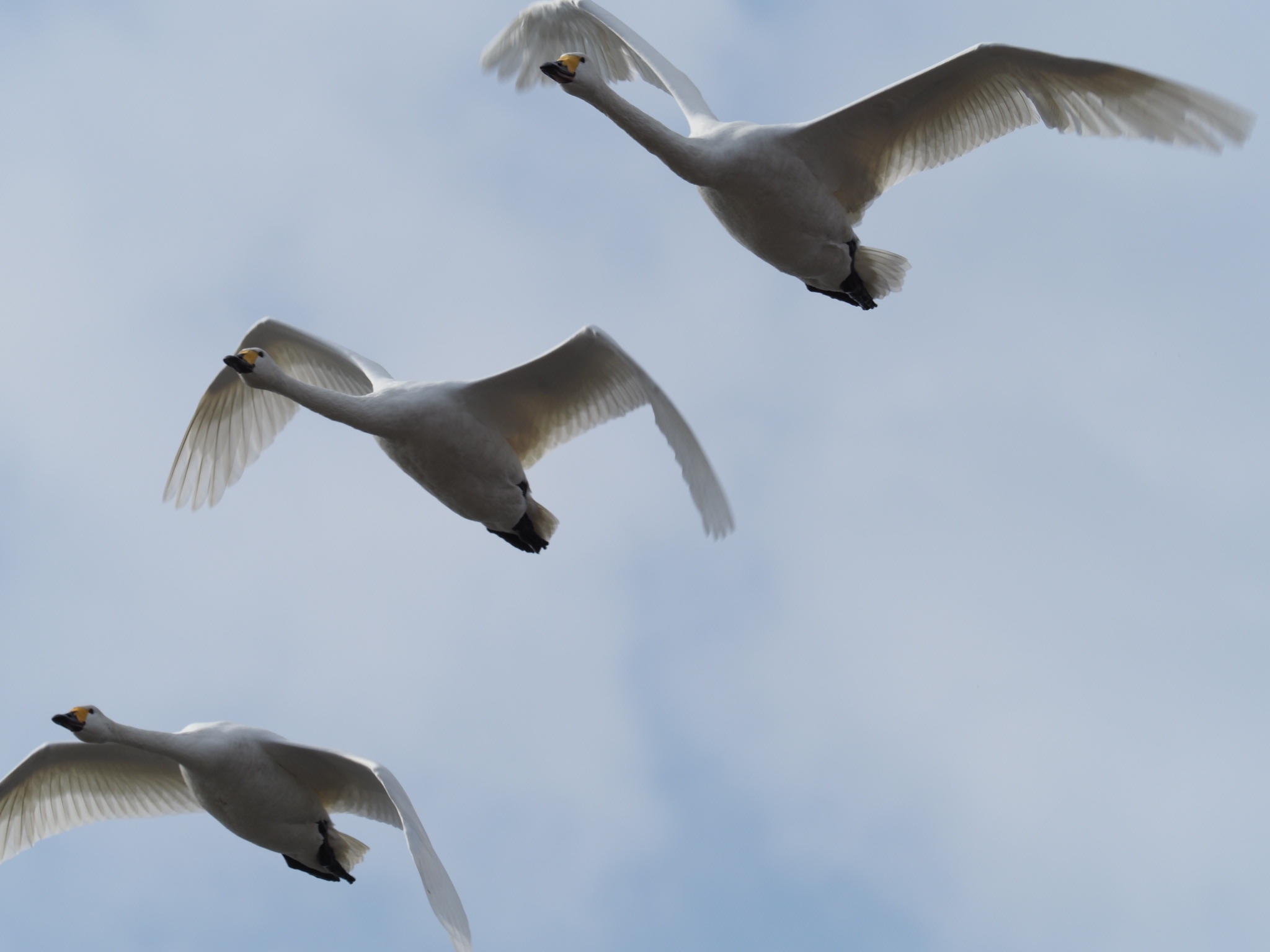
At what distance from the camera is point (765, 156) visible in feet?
59.6

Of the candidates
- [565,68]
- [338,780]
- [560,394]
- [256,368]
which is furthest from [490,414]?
[338,780]

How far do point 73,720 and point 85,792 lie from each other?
6.76 ft

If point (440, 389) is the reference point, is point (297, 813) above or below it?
below

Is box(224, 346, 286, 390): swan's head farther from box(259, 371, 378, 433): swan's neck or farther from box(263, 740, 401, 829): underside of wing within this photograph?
box(263, 740, 401, 829): underside of wing

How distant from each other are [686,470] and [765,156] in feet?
13.5

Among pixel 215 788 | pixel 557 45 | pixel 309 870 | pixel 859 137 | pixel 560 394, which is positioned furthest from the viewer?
pixel 557 45

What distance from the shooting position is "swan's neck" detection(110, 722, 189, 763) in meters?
17.5

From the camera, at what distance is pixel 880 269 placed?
19.6 meters

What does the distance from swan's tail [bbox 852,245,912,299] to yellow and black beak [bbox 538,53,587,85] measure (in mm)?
3438

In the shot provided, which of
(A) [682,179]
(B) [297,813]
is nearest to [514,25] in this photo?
(A) [682,179]

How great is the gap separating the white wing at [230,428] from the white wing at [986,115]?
6192 mm

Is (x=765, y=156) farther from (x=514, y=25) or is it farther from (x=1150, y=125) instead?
(x=514, y=25)

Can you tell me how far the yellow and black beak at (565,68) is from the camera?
60.3 feet

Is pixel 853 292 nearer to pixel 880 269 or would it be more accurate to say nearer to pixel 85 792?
pixel 880 269
